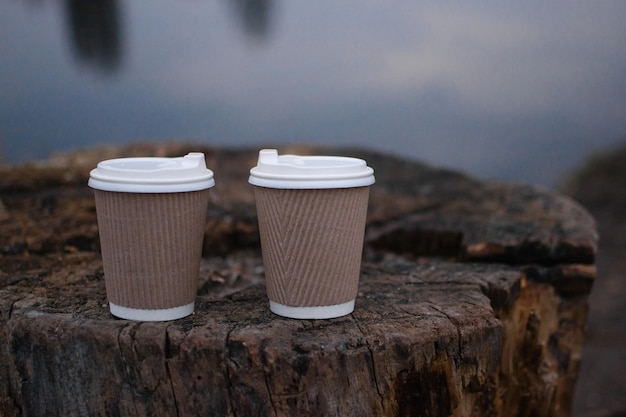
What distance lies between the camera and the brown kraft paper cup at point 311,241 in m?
1.44

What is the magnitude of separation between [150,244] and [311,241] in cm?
35

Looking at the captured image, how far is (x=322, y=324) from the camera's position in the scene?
1.48m

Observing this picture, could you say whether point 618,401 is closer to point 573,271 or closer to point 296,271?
point 573,271

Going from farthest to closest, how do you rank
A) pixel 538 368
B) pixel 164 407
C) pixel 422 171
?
pixel 422 171
pixel 538 368
pixel 164 407

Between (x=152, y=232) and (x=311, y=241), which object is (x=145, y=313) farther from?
(x=311, y=241)

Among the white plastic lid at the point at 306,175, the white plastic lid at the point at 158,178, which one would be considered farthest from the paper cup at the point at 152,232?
the white plastic lid at the point at 306,175

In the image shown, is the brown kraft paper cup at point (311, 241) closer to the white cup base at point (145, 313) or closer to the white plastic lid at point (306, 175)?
the white plastic lid at point (306, 175)

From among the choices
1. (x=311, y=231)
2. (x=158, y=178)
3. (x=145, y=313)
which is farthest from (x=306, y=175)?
(x=145, y=313)

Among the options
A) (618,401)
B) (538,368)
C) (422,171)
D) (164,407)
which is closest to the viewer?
(164,407)

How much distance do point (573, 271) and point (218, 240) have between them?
114 cm

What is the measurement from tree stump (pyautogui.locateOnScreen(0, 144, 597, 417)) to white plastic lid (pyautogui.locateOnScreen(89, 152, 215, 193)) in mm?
303

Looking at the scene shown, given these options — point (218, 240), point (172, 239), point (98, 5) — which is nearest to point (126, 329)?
point (172, 239)

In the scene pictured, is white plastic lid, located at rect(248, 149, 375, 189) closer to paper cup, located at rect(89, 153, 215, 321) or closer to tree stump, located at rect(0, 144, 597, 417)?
paper cup, located at rect(89, 153, 215, 321)

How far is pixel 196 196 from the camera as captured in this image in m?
1.46
